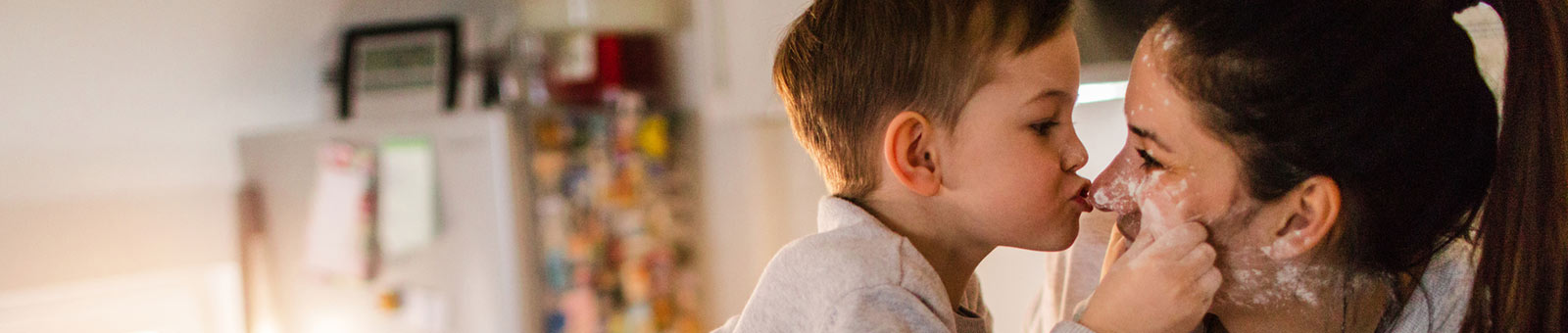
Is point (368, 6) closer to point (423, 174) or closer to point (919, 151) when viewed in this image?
point (423, 174)

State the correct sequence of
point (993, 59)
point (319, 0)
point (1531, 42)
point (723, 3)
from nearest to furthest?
point (1531, 42) → point (993, 59) → point (723, 3) → point (319, 0)

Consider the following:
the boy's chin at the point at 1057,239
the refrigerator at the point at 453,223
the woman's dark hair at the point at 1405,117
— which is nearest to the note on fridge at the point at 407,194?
the refrigerator at the point at 453,223

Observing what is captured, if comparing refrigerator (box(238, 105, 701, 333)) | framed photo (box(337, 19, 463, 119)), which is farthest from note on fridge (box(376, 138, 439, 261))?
framed photo (box(337, 19, 463, 119))

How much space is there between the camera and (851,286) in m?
0.70

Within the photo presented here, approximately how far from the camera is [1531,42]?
24.7 inches

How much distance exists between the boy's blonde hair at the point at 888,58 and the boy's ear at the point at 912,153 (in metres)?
0.01

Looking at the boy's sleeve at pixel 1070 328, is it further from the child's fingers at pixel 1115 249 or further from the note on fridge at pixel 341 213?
the note on fridge at pixel 341 213

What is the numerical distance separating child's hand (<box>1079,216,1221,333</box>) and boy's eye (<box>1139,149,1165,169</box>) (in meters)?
0.05

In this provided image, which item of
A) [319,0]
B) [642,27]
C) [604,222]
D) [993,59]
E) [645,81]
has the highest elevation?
[993,59]

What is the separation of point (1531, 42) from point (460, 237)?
1828mm

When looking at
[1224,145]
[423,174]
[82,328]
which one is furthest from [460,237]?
[1224,145]

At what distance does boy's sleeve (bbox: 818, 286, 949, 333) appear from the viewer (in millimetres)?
681

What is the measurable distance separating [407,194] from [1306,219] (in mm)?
1773

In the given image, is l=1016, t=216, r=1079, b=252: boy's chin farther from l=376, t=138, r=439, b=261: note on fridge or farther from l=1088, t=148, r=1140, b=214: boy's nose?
l=376, t=138, r=439, b=261: note on fridge
